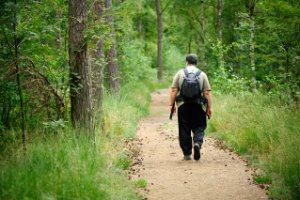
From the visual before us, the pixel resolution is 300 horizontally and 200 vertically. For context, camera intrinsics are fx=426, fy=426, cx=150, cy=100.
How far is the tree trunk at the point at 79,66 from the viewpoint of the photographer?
729cm

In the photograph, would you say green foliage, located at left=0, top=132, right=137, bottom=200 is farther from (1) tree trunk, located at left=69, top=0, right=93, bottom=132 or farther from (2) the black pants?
(2) the black pants

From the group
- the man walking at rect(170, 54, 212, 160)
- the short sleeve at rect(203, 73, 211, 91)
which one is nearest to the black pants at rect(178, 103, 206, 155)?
the man walking at rect(170, 54, 212, 160)

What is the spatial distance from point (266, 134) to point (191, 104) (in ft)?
5.38

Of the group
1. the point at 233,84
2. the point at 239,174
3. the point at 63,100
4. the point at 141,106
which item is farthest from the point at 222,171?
the point at 141,106

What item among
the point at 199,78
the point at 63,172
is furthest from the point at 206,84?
the point at 63,172

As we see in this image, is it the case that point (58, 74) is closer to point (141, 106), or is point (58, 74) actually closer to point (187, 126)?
point (187, 126)

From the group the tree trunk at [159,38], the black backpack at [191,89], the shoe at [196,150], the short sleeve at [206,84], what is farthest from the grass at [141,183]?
the tree trunk at [159,38]

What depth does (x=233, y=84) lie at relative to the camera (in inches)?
586

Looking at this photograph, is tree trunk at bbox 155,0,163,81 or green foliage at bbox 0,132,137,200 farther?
tree trunk at bbox 155,0,163,81

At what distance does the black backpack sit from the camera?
8.34 metres

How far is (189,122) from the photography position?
8.84m

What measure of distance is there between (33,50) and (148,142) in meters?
4.91

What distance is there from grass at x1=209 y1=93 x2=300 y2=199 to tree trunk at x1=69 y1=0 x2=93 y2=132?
322 cm

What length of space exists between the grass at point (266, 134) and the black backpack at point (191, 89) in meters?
1.57
